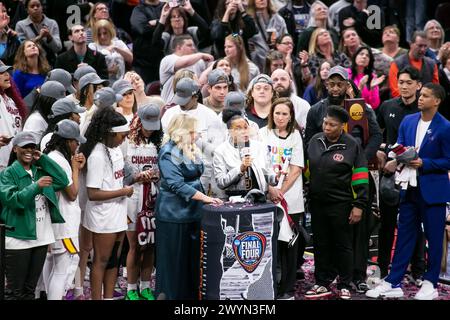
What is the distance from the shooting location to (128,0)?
593 inches

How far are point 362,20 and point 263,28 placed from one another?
5.48 feet

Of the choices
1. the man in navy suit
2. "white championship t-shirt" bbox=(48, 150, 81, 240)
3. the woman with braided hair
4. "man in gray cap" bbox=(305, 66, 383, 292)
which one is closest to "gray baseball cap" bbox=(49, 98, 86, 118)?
the woman with braided hair

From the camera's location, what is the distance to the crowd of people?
9086mm

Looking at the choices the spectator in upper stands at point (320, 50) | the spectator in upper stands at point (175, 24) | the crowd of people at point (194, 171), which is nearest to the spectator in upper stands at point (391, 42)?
the spectator in upper stands at point (320, 50)

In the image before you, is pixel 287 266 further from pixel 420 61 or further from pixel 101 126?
pixel 420 61

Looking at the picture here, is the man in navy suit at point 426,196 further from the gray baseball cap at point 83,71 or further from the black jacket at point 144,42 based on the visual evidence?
the black jacket at point 144,42

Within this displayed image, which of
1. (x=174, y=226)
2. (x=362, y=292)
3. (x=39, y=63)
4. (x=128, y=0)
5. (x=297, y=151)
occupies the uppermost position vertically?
(x=128, y=0)

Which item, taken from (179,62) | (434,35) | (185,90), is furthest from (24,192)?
(434,35)

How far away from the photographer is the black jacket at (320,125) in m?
10.8

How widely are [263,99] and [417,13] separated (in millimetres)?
6683

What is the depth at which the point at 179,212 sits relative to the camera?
9305 mm

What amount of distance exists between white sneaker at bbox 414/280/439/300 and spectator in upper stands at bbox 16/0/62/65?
19.1ft
